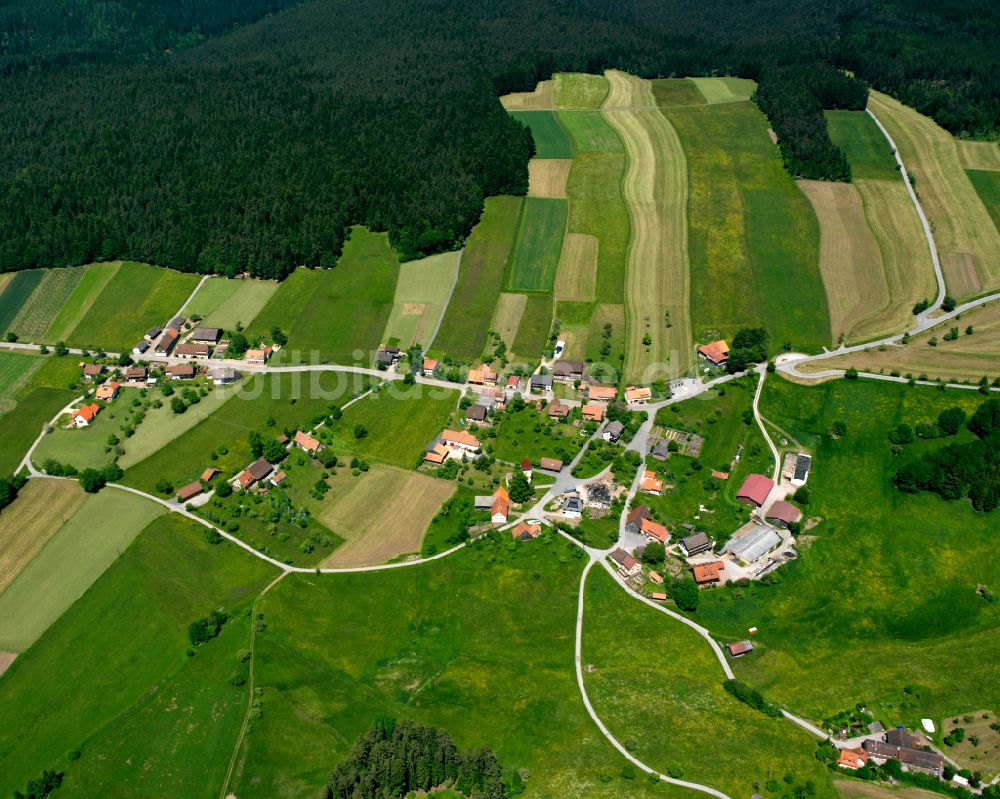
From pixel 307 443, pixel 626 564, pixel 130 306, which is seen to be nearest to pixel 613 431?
pixel 626 564

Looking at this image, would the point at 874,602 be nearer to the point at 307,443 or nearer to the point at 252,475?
the point at 307,443

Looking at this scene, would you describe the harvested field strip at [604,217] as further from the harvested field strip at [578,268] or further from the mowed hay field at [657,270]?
the mowed hay field at [657,270]

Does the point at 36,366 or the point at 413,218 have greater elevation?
the point at 413,218

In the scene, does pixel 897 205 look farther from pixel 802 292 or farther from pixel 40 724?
pixel 40 724

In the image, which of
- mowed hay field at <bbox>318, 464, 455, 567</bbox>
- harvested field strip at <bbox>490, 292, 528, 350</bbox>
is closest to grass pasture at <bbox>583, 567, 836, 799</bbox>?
mowed hay field at <bbox>318, 464, 455, 567</bbox>

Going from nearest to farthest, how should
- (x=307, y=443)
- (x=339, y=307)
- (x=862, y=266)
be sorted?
(x=307, y=443) < (x=339, y=307) < (x=862, y=266)

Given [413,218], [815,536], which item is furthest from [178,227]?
[815,536]
